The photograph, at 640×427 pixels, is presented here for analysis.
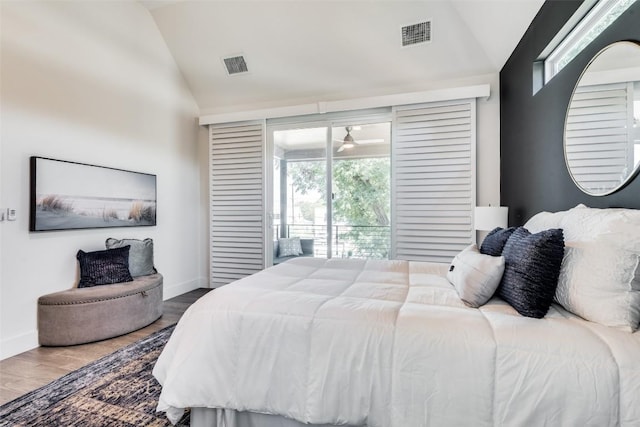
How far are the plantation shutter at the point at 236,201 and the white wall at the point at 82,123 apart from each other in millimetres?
362

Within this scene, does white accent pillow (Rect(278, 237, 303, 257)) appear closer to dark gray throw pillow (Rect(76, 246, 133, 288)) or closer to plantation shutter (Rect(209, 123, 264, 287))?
plantation shutter (Rect(209, 123, 264, 287))

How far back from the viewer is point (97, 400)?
1.86 m

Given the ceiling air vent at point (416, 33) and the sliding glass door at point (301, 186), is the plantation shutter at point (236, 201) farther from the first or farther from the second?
the ceiling air vent at point (416, 33)

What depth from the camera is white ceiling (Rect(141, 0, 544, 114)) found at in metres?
3.08

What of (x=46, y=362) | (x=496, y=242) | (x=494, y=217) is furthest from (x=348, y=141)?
(x=46, y=362)

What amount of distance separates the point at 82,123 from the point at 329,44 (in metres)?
2.71

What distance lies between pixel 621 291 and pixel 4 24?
13.9 feet

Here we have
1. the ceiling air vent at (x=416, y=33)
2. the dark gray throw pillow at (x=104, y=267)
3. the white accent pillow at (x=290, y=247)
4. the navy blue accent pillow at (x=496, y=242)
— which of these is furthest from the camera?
the white accent pillow at (x=290, y=247)

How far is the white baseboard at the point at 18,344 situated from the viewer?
2.42m

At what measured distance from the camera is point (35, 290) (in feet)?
8.66

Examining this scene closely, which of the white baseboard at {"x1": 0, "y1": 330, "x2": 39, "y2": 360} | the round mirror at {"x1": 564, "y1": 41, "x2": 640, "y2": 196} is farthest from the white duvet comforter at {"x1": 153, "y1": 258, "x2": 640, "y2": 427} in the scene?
the white baseboard at {"x1": 0, "y1": 330, "x2": 39, "y2": 360}

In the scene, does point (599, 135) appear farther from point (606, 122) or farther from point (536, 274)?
point (536, 274)

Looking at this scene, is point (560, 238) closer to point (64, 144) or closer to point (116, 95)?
point (64, 144)

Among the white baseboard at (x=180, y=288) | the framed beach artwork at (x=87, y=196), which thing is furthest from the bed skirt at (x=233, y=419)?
the white baseboard at (x=180, y=288)
